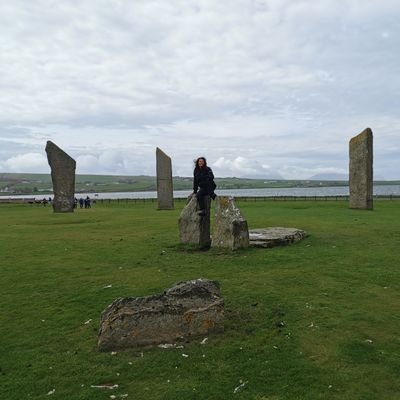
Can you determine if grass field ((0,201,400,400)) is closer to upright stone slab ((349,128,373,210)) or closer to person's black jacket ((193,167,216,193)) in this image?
person's black jacket ((193,167,216,193))

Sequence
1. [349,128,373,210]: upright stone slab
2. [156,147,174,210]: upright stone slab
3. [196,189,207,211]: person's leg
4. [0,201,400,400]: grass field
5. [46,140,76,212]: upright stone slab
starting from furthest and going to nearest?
[156,147,174,210]: upright stone slab
[46,140,76,212]: upright stone slab
[349,128,373,210]: upright stone slab
[196,189,207,211]: person's leg
[0,201,400,400]: grass field

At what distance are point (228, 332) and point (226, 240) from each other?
7.25 metres

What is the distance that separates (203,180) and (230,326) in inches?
312

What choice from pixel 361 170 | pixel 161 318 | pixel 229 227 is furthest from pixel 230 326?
pixel 361 170

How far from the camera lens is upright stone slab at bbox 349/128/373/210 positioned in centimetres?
3156

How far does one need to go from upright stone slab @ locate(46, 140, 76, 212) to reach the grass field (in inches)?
923

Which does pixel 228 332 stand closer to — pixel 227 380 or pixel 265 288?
pixel 227 380

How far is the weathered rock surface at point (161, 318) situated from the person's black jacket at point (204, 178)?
303 inches

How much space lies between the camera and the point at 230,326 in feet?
25.6

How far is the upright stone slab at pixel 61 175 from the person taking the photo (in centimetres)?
3731

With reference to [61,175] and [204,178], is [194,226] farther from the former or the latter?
[61,175]

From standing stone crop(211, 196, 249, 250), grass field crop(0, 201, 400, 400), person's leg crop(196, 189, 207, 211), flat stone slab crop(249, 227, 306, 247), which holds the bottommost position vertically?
grass field crop(0, 201, 400, 400)

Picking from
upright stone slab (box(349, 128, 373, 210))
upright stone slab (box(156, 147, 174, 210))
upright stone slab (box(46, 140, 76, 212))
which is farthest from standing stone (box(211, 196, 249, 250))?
upright stone slab (box(46, 140, 76, 212))

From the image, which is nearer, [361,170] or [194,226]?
[194,226]
